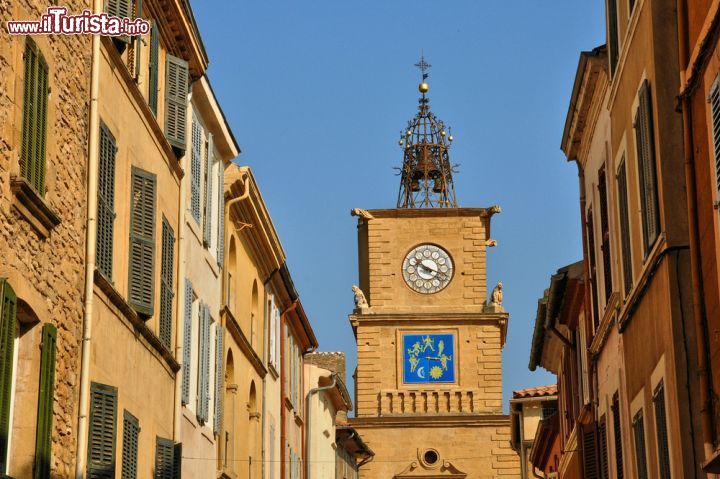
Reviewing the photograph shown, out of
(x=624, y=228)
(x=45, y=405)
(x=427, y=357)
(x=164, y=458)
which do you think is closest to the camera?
(x=45, y=405)

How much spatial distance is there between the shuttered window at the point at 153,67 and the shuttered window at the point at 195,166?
112 inches

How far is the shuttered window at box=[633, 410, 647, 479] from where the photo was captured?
59.4 feet

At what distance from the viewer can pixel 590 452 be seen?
83.3 feet

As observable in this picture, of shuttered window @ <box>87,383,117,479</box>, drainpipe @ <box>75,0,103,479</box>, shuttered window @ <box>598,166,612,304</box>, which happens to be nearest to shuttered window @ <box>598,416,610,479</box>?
shuttered window @ <box>598,166,612,304</box>

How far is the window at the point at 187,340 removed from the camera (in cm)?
2223

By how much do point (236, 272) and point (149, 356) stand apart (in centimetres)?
1055

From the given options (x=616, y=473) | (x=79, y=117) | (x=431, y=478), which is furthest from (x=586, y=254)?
(x=431, y=478)

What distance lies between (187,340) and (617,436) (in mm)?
6132

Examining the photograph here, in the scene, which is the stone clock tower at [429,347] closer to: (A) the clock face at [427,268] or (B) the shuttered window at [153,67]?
(A) the clock face at [427,268]

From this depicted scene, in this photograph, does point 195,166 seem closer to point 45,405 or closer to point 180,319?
point 180,319

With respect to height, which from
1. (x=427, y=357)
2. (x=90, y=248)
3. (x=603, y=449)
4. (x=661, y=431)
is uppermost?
(x=427, y=357)

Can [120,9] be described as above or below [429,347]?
below

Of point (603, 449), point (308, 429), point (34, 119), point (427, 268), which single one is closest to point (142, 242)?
point (34, 119)

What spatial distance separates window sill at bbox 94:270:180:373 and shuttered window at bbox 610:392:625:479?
5.84 meters
